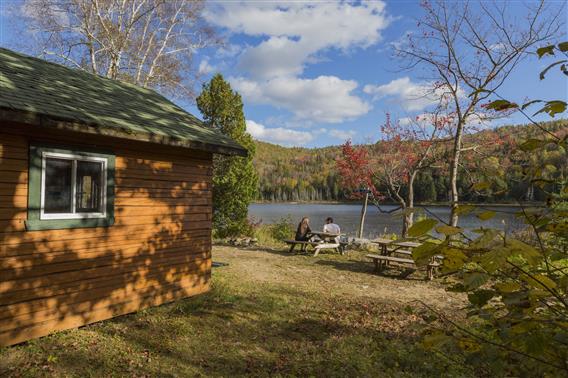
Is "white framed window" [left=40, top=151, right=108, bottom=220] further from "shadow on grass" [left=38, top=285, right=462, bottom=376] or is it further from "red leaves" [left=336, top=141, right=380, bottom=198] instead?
"red leaves" [left=336, top=141, right=380, bottom=198]

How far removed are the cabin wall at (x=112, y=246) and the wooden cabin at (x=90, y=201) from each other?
2 centimetres

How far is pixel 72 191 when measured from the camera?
5.88 metres

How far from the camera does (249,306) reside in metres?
7.43

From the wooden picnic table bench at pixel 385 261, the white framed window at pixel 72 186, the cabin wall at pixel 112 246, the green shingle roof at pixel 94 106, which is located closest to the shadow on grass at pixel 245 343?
the cabin wall at pixel 112 246

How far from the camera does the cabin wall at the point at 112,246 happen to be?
527 cm

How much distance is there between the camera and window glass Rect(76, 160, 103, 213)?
6.05 metres

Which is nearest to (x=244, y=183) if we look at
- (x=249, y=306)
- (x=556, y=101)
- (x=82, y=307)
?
(x=249, y=306)

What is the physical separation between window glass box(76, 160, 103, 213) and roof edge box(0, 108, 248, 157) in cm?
72

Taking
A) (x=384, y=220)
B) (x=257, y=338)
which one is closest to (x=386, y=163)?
(x=257, y=338)

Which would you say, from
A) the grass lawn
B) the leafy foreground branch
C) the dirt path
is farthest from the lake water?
the grass lawn

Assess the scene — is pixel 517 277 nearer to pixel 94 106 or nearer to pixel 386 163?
pixel 94 106

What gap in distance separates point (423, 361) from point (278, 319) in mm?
2609

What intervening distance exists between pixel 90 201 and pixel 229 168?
1231cm

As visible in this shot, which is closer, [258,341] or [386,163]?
[258,341]
